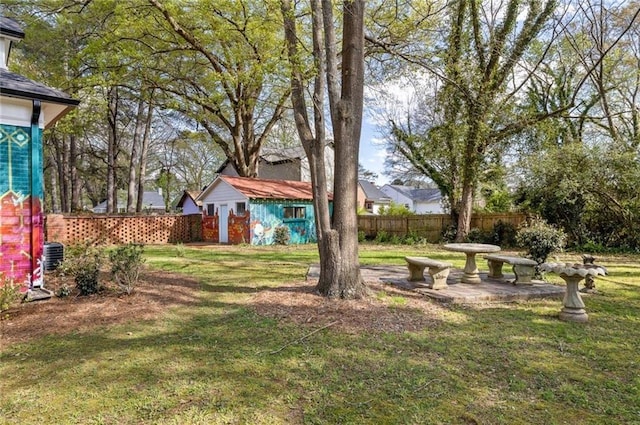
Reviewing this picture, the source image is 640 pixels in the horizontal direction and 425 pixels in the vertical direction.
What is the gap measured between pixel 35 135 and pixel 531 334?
25.1 ft

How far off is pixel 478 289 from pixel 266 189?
42.8 ft

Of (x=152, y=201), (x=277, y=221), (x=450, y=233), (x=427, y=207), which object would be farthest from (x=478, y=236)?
(x=152, y=201)

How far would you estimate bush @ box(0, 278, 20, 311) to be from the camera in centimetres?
488

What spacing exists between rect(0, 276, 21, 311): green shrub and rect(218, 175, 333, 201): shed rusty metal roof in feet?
37.6

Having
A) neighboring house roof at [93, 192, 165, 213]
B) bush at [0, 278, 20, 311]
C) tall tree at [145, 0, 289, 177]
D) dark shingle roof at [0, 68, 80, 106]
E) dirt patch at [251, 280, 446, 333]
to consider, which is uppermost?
tall tree at [145, 0, 289, 177]

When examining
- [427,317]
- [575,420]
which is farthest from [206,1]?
[575,420]

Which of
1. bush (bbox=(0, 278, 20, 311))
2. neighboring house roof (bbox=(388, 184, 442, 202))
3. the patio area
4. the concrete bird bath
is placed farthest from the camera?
neighboring house roof (bbox=(388, 184, 442, 202))

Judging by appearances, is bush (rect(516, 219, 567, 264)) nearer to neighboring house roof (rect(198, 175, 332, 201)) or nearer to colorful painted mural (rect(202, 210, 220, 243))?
neighboring house roof (rect(198, 175, 332, 201))

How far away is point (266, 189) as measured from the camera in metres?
18.2

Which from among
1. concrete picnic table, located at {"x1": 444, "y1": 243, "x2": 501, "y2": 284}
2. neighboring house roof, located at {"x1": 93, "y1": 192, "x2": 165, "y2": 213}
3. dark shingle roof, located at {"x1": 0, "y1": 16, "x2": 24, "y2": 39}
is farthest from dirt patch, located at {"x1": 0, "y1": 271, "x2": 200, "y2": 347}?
neighboring house roof, located at {"x1": 93, "y1": 192, "x2": 165, "y2": 213}

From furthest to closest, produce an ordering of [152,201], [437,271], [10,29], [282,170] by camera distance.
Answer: [152,201], [282,170], [437,271], [10,29]

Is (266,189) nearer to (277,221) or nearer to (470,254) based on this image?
(277,221)

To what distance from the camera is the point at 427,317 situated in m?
5.09

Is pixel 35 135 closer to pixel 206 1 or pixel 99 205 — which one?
pixel 206 1
